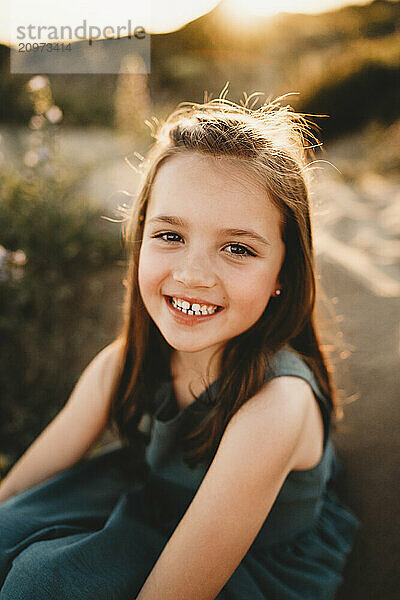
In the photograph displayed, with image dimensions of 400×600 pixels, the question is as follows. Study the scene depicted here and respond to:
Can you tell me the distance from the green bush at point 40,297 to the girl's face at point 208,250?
42.8 inches

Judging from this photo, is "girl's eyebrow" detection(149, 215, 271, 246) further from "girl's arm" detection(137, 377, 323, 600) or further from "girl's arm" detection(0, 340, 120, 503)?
"girl's arm" detection(0, 340, 120, 503)

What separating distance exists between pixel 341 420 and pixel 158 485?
32.1 inches

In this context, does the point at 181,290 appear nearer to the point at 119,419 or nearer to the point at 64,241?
the point at 119,419

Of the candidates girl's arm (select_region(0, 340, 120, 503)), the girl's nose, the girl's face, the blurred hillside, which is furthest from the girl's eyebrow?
→ the blurred hillside

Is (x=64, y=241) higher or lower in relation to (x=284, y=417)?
higher

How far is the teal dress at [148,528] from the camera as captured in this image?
1.36 meters

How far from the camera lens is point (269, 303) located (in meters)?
1.61

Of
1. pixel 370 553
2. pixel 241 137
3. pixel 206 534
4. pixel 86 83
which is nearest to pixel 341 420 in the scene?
pixel 370 553

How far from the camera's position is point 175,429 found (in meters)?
1.68

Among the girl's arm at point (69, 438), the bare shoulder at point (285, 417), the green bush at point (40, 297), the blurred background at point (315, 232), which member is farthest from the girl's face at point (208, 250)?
the green bush at point (40, 297)

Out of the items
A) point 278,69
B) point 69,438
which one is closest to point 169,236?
point 69,438

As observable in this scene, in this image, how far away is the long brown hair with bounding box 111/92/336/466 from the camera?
4.65 feet

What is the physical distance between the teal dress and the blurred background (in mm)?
248

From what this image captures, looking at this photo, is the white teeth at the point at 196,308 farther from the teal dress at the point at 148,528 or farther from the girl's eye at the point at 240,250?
the teal dress at the point at 148,528
